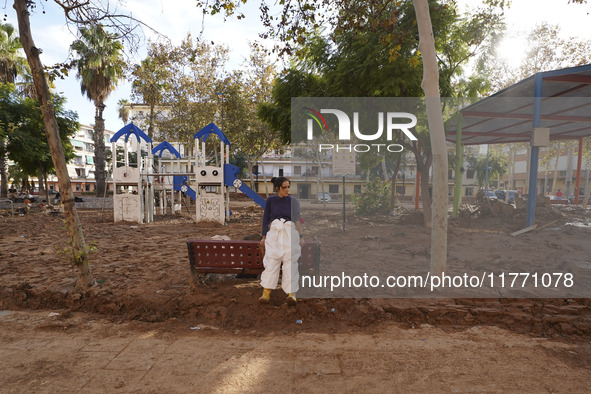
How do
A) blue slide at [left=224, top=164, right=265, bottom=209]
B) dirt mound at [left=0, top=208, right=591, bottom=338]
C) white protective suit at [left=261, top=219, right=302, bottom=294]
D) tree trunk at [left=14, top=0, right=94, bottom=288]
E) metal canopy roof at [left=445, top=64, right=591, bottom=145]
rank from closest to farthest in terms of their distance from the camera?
dirt mound at [left=0, top=208, right=591, bottom=338], white protective suit at [left=261, top=219, right=302, bottom=294], tree trunk at [left=14, top=0, right=94, bottom=288], metal canopy roof at [left=445, top=64, right=591, bottom=145], blue slide at [left=224, top=164, right=265, bottom=209]

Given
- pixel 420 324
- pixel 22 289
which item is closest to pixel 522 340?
pixel 420 324

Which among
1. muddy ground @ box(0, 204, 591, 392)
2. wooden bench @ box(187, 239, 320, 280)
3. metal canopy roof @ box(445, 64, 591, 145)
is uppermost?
metal canopy roof @ box(445, 64, 591, 145)

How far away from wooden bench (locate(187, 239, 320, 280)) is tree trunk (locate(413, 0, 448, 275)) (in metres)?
1.75

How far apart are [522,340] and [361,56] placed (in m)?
7.93

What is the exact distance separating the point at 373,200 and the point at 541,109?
242 inches

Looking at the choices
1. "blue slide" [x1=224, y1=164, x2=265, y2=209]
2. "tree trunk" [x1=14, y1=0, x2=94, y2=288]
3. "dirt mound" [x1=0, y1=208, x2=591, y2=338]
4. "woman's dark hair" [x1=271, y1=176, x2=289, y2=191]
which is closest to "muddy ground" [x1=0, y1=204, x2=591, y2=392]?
"dirt mound" [x1=0, y1=208, x2=591, y2=338]

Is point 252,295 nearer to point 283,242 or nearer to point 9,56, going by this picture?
point 283,242

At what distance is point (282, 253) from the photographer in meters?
4.29

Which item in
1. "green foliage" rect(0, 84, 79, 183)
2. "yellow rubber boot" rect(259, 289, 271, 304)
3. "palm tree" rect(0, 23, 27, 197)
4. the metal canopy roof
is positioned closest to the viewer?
"yellow rubber boot" rect(259, 289, 271, 304)

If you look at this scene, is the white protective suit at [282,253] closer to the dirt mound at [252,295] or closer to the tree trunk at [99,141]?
the dirt mound at [252,295]

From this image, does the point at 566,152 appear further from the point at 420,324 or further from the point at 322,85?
the point at 420,324

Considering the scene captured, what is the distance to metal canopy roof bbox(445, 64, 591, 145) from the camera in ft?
25.2

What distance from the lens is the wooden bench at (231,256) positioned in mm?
4844

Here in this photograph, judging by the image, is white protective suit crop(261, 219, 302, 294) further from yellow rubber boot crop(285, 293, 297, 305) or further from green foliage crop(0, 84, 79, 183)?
green foliage crop(0, 84, 79, 183)
